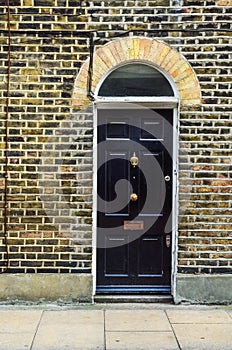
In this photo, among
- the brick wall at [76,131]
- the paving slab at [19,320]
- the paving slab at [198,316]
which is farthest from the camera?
the brick wall at [76,131]

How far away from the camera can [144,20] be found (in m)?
5.43

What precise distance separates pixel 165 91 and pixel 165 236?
1.81 metres

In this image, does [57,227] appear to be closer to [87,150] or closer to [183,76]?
[87,150]

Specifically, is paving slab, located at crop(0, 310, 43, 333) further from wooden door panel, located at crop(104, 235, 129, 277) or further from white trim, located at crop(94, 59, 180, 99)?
white trim, located at crop(94, 59, 180, 99)

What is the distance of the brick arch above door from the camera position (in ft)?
17.8

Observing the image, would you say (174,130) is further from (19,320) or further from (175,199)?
(19,320)

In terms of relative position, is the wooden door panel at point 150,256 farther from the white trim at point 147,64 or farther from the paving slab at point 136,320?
the white trim at point 147,64

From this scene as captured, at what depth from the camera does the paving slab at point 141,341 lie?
443 centimetres

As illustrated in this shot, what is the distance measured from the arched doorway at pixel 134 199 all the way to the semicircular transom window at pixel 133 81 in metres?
0.19

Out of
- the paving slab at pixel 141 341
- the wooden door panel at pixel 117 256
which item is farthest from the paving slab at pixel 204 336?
the wooden door panel at pixel 117 256

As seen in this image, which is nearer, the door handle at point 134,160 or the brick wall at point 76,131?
the brick wall at point 76,131

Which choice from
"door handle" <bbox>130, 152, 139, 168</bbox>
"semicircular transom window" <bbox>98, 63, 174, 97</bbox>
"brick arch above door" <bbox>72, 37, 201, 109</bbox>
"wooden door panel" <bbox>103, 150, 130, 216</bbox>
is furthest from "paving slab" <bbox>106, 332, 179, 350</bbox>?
→ "semicircular transom window" <bbox>98, 63, 174, 97</bbox>

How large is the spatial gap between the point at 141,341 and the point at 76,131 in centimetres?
250

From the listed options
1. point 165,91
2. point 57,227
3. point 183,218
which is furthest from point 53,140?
point 183,218
